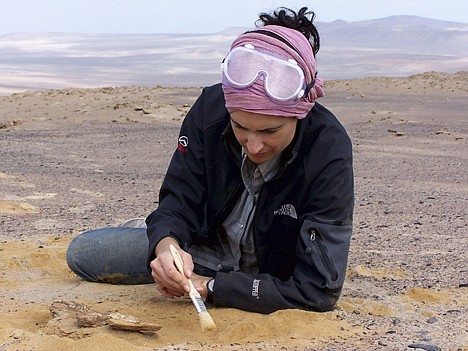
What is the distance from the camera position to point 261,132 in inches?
117

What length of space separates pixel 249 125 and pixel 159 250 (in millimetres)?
579

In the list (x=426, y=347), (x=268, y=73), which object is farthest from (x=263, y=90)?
(x=426, y=347)

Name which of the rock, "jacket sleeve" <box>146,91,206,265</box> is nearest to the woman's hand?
"jacket sleeve" <box>146,91,206,265</box>

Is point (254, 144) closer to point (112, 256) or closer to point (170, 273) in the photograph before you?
point (170, 273)

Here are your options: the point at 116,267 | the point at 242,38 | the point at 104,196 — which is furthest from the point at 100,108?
the point at 242,38

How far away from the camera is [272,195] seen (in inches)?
126

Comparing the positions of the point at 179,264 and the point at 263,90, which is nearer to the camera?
the point at 263,90

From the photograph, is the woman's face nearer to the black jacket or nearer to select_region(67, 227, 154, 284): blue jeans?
the black jacket

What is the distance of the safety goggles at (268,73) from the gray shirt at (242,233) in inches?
12.4

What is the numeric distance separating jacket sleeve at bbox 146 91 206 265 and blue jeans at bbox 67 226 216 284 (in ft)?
1.54

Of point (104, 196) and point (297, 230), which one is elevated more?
point (297, 230)

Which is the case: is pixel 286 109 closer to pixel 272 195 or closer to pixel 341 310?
pixel 272 195

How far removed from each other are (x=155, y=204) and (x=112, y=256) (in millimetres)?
2337

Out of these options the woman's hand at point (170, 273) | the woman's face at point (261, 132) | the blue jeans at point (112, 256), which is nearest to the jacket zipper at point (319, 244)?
the woman's face at point (261, 132)
